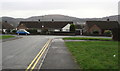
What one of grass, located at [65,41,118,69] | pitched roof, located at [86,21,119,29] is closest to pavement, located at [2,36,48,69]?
grass, located at [65,41,118,69]

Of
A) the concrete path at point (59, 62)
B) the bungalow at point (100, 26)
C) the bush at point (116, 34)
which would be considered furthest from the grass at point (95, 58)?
the bungalow at point (100, 26)

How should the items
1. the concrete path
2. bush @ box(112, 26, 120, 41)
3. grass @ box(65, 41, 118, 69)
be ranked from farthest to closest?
bush @ box(112, 26, 120, 41) < grass @ box(65, 41, 118, 69) < the concrete path

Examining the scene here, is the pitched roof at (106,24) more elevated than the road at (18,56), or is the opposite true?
the pitched roof at (106,24)

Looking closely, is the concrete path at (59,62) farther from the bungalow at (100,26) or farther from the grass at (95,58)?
the bungalow at (100,26)

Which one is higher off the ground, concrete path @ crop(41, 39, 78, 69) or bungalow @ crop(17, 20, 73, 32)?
bungalow @ crop(17, 20, 73, 32)

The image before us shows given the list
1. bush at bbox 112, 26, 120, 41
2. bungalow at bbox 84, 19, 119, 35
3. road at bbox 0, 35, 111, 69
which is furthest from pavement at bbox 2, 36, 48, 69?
bungalow at bbox 84, 19, 119, 35

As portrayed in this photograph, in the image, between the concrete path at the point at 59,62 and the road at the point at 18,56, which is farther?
the road at the point at 18,56

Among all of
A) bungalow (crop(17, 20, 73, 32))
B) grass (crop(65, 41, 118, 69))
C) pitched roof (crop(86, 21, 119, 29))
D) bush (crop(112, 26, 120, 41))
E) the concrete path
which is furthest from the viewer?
bungalow (crop(17, 20, 73, 32))

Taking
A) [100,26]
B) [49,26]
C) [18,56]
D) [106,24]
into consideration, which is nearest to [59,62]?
[18,56]

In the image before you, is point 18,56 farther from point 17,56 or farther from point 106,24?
point 106,24

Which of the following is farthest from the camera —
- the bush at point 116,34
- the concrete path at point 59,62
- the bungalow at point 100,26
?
the bungalow at point 100,26

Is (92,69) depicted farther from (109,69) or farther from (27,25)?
(27,25)

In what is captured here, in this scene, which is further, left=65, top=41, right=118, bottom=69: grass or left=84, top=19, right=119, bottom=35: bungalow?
left=84, top=19, right=119, bottom=35: bungalow

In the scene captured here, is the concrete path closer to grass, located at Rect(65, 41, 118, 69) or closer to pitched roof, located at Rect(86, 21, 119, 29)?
grass, located at Rect(65, 41, 118, 69)
